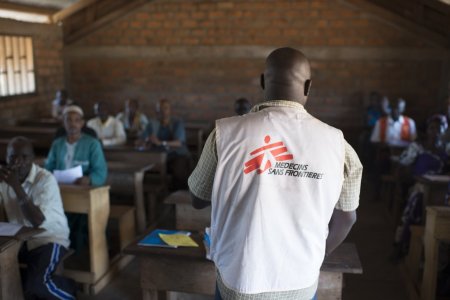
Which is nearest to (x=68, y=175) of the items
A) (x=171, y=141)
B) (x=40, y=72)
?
(x=171, y=141)

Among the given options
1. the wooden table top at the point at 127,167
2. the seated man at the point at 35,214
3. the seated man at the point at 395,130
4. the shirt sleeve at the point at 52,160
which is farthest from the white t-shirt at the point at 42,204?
the seated man at the point at 395,130

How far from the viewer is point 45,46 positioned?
7859mm

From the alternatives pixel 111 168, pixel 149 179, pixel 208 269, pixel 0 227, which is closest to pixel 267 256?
pixel 208 269

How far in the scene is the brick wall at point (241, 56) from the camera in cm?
765

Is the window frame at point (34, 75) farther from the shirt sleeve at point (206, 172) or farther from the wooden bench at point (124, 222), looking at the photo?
the shirt sleeve at point (206, 172)

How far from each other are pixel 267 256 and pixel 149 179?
3.85 meters

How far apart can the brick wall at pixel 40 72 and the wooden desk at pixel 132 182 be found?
10.2ft

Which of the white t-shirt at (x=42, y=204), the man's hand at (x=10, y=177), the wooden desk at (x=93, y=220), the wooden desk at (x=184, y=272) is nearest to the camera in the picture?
the wooden desk at (x=184, y=272)

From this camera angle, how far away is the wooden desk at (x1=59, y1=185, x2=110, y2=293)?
3312mm

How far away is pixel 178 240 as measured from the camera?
97.8 inches

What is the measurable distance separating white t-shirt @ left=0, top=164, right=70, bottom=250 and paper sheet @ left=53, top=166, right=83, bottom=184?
658 millimetres

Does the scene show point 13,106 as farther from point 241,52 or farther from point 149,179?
point 241,52

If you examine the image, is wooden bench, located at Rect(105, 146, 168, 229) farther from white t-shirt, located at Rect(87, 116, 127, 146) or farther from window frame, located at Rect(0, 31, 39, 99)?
window frame, located at Rect(0, 31, 39, 99)

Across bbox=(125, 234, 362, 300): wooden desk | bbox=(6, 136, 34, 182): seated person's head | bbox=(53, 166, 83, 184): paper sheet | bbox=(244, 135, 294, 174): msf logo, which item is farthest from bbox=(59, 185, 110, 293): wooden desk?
bbox=(244, 135, 294, 174): msf logo
